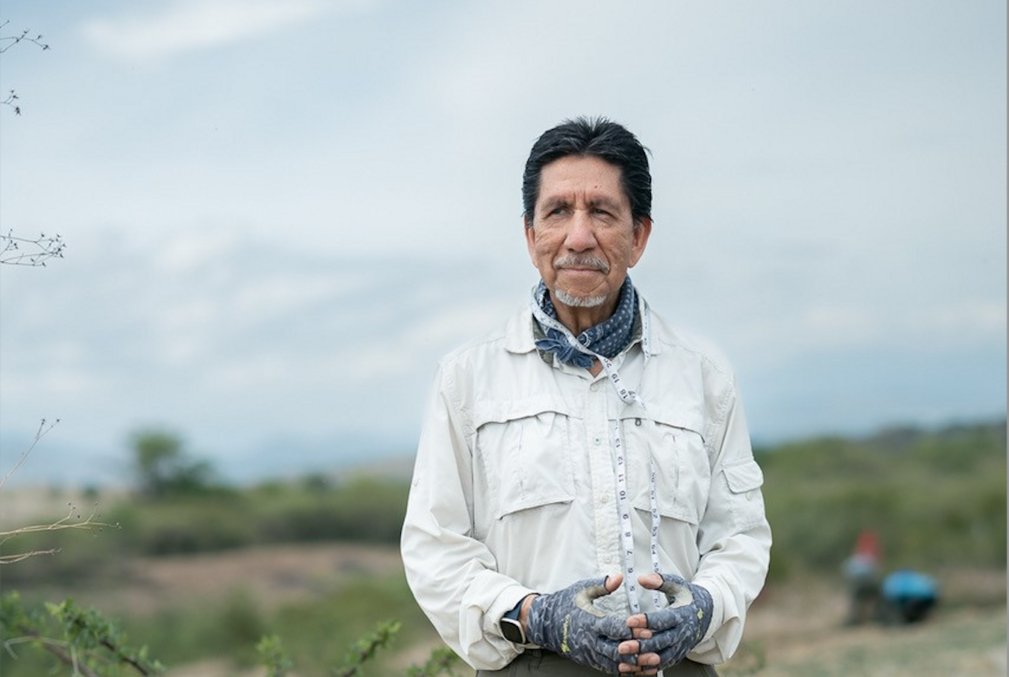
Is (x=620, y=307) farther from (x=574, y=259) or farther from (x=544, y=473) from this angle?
(x=544, y=473)

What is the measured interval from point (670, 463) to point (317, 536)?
1787 cm

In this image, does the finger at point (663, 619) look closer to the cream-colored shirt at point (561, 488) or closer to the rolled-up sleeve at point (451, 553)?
the cream-colored shirt at point (561, 488)

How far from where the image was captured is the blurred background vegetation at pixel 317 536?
15172 mm

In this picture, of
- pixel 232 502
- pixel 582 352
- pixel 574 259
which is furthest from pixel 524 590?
pixel 232 502

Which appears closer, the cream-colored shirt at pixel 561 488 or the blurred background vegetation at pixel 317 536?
the cream-colored shirt at pixel 561 488

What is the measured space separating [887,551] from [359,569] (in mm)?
9546

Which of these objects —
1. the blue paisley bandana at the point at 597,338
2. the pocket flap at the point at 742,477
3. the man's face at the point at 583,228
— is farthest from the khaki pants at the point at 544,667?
the man's face at the point at 583,228

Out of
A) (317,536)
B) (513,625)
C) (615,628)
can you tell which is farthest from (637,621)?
(317,536)

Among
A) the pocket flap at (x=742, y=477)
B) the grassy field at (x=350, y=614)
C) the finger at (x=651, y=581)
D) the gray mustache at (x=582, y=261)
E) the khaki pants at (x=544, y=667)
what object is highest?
the gray mustache at (x=582, y=261)

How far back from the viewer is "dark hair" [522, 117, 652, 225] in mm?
2371

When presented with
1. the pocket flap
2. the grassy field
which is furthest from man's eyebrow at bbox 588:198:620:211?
the grassy field

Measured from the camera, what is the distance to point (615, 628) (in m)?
2.11

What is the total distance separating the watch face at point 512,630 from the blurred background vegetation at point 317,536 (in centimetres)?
739

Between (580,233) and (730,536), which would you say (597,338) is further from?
(730,536)
